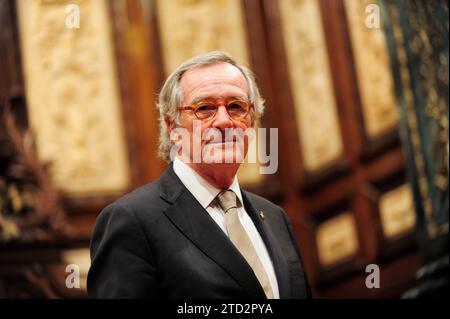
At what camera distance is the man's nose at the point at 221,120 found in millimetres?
1540

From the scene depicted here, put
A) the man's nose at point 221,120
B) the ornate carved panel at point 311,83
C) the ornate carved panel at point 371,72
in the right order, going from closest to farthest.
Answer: the man's nose at point 221,120, the ornate carved panel at point 371,72, the ornate carved panel at point 311,83

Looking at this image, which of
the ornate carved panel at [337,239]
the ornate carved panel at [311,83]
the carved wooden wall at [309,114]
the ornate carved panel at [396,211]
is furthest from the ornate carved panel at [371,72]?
the ornate carved panel at [337,239]

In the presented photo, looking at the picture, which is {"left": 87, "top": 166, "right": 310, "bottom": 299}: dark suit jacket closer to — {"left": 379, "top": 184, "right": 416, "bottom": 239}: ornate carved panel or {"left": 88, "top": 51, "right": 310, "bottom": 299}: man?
{"left": 88, "top": 51, "right": 310, "bottom": 299}: man

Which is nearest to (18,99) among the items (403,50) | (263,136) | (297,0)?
(263,136)

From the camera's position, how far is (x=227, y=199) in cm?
159

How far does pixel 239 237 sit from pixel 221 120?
0.76 ft

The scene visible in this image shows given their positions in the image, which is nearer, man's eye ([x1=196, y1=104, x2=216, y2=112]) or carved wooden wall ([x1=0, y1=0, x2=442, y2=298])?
man's eye ([x1=196, y1=104, x2=216, y2=112])

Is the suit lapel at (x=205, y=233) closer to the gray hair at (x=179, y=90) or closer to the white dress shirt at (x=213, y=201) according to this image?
the white dress shirt at (x=213, y=201)

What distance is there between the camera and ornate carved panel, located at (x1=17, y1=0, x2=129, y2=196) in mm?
4492

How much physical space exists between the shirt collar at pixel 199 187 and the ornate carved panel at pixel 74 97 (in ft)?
9.50

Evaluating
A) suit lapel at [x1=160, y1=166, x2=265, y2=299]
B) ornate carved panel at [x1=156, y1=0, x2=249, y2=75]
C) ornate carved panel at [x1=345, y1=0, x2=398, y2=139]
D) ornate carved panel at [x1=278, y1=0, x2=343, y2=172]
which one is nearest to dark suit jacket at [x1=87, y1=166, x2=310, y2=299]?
suit lapel at [x1=160, y1=166, x2=265, y2=299]

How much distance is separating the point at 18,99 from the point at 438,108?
2385 millimetres

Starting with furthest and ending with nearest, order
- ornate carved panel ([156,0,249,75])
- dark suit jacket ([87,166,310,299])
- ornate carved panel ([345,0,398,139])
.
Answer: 1. ornate carved panel ([156,0,249,75])
2. ornate carved panel ([345,0,398,139])
3. dark suit jacket ([87,166,310,299])

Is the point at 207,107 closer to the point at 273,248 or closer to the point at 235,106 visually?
the point at 235,106
